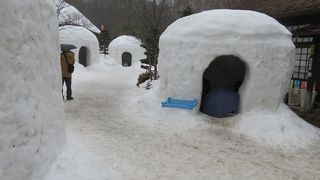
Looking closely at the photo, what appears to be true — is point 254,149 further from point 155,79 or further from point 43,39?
point 155,79

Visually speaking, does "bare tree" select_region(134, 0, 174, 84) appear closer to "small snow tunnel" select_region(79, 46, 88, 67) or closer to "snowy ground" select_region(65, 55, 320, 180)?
"snowy ground" select_region(65, 55, 320, 180)

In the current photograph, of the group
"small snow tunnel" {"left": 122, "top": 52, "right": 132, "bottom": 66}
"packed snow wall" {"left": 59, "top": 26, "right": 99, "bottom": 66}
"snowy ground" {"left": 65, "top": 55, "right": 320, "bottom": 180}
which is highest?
"packed snow wall" {"left": 59, "top": 26, "right": 99, "bottom": 66}

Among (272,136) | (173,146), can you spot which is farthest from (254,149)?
(173,146)

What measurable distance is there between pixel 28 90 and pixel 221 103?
20.0 ft

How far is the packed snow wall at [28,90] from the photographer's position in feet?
11.6

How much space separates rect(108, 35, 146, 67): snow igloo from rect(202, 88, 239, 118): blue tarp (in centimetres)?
1997

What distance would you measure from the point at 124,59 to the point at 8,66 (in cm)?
2601

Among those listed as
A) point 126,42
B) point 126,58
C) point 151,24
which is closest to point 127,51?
point 126,58

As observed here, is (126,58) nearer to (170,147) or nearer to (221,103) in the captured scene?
(221,103)

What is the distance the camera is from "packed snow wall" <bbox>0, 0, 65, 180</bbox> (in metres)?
3.53

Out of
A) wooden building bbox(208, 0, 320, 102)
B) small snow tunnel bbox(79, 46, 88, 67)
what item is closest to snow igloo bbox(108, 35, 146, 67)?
small snow tunnel bbox(79, 46, 88, 67)

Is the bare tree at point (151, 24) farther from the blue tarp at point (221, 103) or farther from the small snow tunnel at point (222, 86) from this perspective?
the blue tarp at point (221, 103)

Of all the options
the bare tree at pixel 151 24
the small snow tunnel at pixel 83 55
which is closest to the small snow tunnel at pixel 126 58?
the small snow tunnel at pixel 83 55

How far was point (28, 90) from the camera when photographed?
3.94 m
